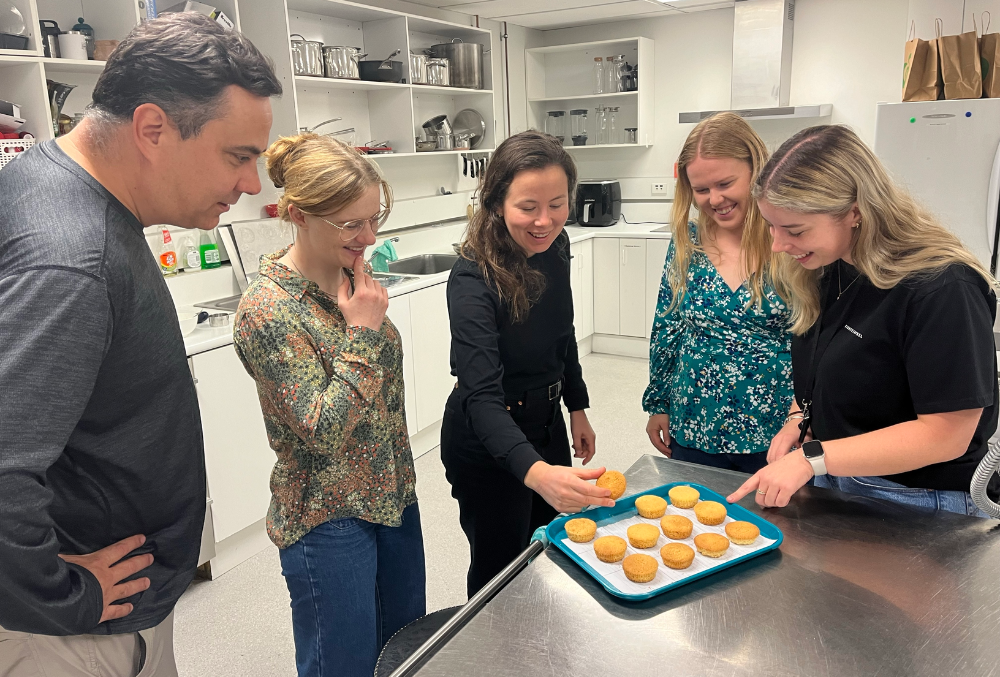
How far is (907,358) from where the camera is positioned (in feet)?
4.04

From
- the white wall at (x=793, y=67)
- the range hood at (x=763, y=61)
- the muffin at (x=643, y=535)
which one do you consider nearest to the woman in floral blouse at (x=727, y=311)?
the muffin at (x=643, y=535)

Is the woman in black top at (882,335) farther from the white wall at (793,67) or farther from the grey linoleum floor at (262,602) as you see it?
the white wall at (793,67)

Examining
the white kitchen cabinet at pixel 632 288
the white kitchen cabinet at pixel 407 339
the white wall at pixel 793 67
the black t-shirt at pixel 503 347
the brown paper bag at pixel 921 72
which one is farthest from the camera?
the white kitchen cabinet at pixel 632 288

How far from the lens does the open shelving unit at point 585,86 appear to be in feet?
17.1

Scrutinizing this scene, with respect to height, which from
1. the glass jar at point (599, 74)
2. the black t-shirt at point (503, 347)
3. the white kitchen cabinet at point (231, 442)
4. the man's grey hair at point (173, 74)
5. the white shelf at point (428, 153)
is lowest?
the white kitchen cabinet at point (231, 442)

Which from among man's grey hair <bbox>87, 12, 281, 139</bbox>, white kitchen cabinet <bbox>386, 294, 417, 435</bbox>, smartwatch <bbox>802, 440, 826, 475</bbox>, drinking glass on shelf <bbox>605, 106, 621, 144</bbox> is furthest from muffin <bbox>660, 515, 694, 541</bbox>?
drinking glass on shelf <bbox>605, 106, 621, 144</bbox>

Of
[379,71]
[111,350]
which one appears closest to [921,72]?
[379,71]

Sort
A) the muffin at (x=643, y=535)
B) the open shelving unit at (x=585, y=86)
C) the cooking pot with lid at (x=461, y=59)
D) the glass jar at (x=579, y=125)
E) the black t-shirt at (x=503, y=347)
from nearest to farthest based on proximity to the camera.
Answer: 1. the muffin at (x=643, y=535)
2. the black t-shirt at (x=503, y=347)
3. the cooking pot with lid at (x=461, y=59)
4. the open shelving unit at (x=585, y=86)
5. the glass jar at (x=579, y=125)

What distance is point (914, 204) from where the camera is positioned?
1.34 meters

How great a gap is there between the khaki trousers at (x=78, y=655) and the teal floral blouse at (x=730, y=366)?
4.21 feet

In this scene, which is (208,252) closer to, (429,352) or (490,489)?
(429,352)

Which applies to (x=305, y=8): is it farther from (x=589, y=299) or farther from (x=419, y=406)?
(x=589, y=299)

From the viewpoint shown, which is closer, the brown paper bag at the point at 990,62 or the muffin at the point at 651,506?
the muffin at the point at 651,506

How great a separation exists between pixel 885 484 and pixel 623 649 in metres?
0.71
